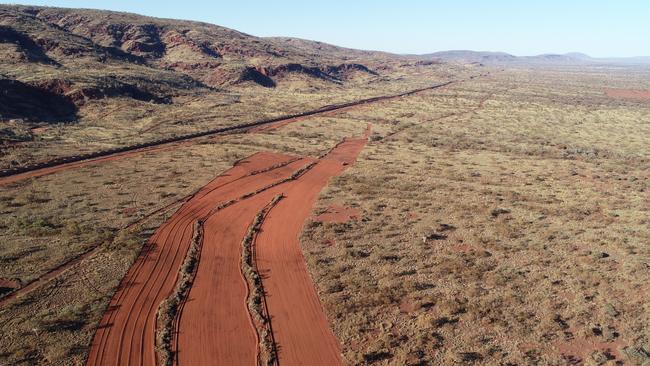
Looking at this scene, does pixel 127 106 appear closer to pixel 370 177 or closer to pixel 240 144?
pixel 240 144

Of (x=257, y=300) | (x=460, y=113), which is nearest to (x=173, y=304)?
(x=257, y=300)

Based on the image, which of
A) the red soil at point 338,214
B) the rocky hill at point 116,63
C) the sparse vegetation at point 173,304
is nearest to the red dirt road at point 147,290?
the sparse vegetation at point 173,304

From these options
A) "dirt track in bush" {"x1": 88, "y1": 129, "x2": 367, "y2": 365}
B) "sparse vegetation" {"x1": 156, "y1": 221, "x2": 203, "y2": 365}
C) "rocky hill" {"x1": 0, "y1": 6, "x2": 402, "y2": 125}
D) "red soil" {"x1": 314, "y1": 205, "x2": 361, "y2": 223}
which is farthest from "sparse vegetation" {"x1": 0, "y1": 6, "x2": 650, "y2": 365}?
"rocky hill" {"x1": 0, "y1": 6, "x2": 402, "y2": 125}

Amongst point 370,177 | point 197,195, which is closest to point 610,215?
point 370,177

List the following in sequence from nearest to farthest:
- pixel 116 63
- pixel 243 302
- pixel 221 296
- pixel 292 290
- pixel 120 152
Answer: pixel 243 302 < pixel 221 296 < pixel 292 290 < pixel 120 152 < pixel 116 63

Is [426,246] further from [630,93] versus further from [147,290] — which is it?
[630,93]

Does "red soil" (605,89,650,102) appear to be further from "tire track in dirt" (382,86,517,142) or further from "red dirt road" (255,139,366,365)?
"red dirt road" (255,139,366,365)
